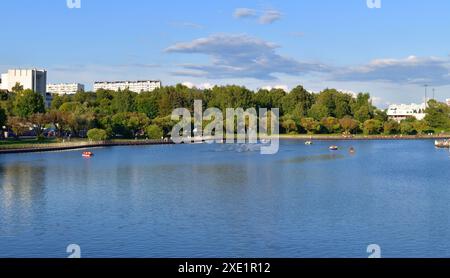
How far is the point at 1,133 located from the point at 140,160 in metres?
16.5

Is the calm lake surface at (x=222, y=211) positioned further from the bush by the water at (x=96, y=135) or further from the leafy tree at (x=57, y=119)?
the bush by the water at (x=96, y=135)

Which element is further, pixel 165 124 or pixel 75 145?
pixel 165 124

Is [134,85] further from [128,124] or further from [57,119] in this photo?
[57,119]

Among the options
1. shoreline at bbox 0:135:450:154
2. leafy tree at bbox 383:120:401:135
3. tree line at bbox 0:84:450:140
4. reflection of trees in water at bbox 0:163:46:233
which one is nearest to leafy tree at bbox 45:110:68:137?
shoreline at bbox 0:135:450:154

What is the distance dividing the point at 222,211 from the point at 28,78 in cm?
8969

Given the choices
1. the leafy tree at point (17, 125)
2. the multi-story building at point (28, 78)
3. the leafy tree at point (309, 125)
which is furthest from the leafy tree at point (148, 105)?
the leafy tree at point (17, 125)

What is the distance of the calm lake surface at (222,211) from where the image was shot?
1423 cm

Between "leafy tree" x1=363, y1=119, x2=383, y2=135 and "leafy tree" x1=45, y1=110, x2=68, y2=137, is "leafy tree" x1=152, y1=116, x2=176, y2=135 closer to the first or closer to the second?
"leafy tree" x1=45, y1=110, x2=68, y2=137

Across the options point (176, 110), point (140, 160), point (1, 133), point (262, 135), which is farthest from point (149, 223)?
point (176, 110)

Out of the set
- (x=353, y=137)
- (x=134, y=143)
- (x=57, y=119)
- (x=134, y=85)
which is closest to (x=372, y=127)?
(x=353, y=137)

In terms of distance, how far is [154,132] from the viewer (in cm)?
6425

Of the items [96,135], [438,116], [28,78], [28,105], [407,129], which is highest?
[28,78]

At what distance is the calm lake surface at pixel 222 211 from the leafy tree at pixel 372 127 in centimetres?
4866

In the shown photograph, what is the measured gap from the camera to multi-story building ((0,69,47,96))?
334 ft
